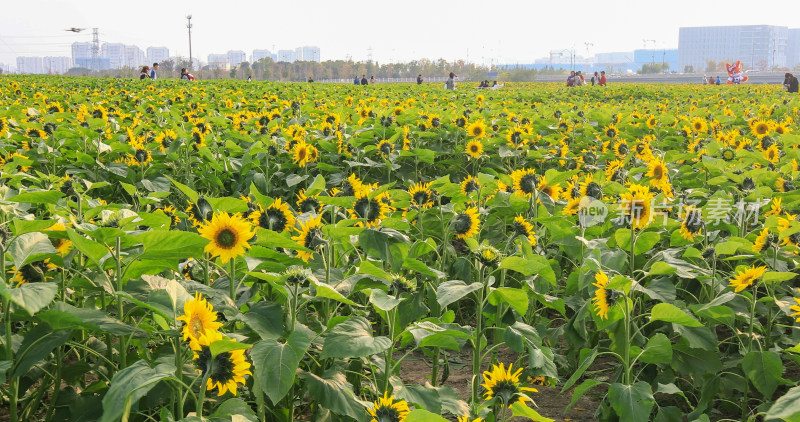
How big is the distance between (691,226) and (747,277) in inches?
21.6

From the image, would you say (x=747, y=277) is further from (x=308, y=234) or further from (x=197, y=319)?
(x=197, y=319)

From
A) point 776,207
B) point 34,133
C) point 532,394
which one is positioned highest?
point 34,133

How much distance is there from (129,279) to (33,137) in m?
4.23

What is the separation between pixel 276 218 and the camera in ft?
9.27

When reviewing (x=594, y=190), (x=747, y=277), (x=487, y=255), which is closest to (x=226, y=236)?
(x=487, y=255)

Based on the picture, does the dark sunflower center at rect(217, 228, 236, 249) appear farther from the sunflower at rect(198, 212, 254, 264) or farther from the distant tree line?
the distant tree line

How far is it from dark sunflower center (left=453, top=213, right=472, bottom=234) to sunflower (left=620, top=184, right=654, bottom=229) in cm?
68

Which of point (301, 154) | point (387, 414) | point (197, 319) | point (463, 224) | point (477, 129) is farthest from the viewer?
point (477, 129)

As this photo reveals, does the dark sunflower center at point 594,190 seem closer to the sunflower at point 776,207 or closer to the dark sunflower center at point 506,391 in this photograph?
the sunflower at point 776,207

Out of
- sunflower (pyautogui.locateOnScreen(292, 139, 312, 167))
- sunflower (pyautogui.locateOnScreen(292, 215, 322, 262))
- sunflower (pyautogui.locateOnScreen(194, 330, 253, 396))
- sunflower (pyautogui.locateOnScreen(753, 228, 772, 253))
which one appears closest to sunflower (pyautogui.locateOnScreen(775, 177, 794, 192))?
sunflower (pyautogui.locateOnScreen(753, 228, 772, 253))

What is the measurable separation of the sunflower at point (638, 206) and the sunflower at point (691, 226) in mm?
148

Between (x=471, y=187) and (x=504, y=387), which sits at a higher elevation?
(x=471, y=187)

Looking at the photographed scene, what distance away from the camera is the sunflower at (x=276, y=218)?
2805mm

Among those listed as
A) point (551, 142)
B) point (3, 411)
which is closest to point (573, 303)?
point (3, 411)
